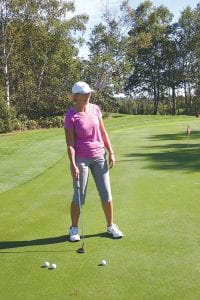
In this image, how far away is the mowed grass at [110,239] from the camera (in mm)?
4430

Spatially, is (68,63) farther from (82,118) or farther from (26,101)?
Answer: (82,118)

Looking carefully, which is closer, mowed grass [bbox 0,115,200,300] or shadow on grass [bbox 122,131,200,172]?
mowed grass [bbox 0,115,200,300]

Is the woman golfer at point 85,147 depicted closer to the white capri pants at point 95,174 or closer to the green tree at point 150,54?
the white capri pants at point 95,174

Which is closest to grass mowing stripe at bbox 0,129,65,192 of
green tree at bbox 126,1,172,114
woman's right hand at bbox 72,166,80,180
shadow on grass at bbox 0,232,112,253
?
shadow on grass at bbox 0,232,112,253

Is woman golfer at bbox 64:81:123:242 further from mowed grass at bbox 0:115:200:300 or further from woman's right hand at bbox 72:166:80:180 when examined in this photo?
mowed grass at bbox 0:115:200:300

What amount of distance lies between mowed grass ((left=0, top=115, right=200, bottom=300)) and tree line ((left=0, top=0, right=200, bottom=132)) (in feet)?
57.1

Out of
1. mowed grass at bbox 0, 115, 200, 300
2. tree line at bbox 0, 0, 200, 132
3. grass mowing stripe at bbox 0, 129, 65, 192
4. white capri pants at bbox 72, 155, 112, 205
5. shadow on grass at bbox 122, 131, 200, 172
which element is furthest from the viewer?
tree line at bbox 0, 0, 200, 132

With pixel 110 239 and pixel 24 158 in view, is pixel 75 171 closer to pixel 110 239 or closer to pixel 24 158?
pixel 110 239

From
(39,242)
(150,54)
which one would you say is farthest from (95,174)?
(150,54)

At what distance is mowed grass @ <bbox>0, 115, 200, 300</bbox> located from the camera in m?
4.43

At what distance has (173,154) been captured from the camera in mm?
13320

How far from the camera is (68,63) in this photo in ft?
112

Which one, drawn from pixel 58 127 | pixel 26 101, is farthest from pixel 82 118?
pixel 26 101

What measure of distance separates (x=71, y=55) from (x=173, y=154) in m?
23.2
